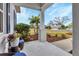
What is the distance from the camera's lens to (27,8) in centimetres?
335

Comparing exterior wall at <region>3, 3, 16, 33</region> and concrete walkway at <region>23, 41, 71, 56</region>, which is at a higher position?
exterior wall at <region>3, 3, 16, 33</region>

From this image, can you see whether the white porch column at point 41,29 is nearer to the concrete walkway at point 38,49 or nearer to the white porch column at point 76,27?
the concrete walkway at point 38,49

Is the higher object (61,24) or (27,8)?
(27,8)

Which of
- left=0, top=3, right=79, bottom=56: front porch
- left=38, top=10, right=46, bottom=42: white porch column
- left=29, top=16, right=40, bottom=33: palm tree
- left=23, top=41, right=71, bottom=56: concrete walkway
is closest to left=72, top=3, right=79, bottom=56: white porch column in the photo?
left=0, top=3, right=79, bottom=56: front porch

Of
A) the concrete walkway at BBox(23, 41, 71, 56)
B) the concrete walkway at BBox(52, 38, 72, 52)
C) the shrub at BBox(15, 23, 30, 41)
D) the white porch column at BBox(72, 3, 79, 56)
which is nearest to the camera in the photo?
the white porch column at BBox(72, 3, 79, 56)

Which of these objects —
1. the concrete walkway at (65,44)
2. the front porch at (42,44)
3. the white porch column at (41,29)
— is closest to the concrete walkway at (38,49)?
the front porch at (42,44)

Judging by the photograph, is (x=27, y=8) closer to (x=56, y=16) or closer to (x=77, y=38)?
(x=56, y=16)

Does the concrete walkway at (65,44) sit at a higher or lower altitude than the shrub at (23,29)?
lower

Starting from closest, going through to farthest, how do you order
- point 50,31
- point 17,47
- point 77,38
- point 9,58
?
point 9,58 → point 77,38 → point 17,47 → point 50,31

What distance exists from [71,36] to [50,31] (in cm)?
→ 47

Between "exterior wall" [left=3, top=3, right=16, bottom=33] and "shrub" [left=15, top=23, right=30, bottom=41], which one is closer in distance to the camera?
"shrub" [left=15, top=23, right=30, bottom=41]

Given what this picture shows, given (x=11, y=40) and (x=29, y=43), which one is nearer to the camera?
(x=11, y=40)

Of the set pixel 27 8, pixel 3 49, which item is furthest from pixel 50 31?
pixel 3 49

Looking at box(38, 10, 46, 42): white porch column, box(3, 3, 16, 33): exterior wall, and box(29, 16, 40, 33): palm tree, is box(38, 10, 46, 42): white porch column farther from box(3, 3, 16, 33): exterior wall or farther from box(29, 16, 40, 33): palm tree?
box(3, 3, 16, 33): exterior wall
